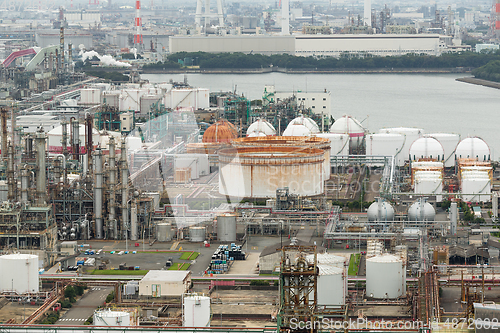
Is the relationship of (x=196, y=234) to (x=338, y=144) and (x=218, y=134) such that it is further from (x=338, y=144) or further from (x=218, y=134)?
(x=338, y=144)

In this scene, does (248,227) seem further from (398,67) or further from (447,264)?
(398,67)

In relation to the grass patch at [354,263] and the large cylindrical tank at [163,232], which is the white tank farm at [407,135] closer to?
the large cylindrical tank at [163,232]

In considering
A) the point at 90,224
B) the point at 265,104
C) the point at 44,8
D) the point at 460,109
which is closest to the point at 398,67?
the point at 460,109

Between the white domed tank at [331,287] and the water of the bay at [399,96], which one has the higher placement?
the water of the bay at [399,96]

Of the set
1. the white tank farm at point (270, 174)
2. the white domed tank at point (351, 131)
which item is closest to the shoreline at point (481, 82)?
the white domed tank at point (351, 131)

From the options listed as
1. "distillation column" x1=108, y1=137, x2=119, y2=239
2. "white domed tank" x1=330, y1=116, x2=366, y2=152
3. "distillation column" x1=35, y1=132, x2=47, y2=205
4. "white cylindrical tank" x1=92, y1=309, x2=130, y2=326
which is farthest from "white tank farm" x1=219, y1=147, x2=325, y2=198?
"white cylindrical tank" x1=92, y1=309, x2=130, y2=326

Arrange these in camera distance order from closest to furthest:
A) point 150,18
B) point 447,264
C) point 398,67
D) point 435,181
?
point 447,264 → point 435,181 → point 398,67 → point 150,18

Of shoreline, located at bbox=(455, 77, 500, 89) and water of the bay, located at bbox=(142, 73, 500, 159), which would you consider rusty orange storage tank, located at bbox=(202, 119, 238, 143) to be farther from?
shoreline, located at bbox=(455, 77, 500, 89)

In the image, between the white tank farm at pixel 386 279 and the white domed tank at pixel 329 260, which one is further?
the white tank farm at pixel 386 279
